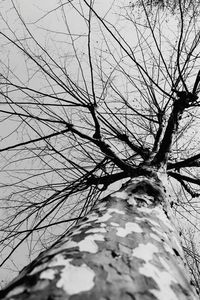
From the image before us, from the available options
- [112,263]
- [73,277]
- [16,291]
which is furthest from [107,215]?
[16,291]

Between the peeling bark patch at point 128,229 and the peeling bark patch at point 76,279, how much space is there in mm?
294

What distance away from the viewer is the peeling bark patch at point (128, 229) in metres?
1.05

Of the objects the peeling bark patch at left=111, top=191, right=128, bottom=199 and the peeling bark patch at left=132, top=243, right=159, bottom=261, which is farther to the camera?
the peeling bark patch at left=111, top=191, right=128, bottom=199

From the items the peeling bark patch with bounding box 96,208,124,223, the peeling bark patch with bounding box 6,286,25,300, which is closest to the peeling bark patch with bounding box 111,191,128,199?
the peeling bark patch with bounding box 96,208,124,223

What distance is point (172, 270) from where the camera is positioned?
2.99ft

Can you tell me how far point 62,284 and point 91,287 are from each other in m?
0.07

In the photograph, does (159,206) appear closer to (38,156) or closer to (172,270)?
(172,270)

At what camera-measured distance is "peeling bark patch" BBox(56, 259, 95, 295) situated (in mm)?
664

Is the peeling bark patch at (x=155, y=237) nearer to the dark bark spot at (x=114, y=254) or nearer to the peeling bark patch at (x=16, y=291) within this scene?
the dark bark spot at (x=114, y=254)

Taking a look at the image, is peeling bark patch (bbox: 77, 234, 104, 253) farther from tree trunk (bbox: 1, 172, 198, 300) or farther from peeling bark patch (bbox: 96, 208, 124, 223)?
peeling bark patch (bbox: 96, 208, 124, 223)

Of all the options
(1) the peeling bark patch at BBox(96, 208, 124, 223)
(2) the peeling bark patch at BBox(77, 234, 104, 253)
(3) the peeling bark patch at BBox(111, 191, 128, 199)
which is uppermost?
(3) the peeling bark patch at BBox(111, 191, 128, 199)

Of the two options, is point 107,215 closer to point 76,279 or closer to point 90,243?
point 90,243

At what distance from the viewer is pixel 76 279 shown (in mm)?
712

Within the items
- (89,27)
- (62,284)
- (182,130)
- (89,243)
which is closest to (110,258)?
(89,243)
